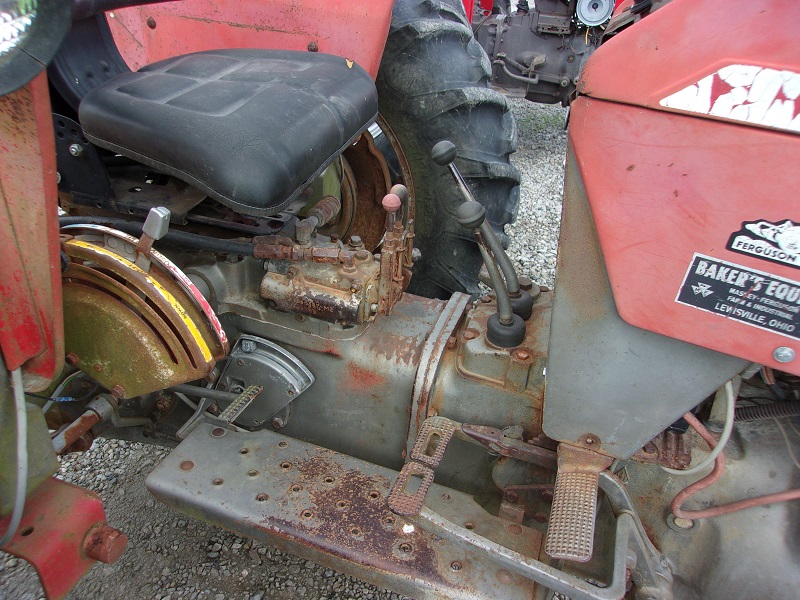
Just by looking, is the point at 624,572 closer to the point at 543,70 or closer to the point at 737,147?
the point at 737,147

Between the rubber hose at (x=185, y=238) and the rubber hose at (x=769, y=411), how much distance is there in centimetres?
105

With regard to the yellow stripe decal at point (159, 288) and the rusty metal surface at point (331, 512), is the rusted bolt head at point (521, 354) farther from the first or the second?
the yellow stripe decal at point (159, 288)

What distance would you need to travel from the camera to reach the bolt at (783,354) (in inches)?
31.8

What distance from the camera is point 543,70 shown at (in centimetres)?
438

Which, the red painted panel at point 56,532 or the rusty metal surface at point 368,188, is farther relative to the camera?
the rusty metal surface at point 368,188

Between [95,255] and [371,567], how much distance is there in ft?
2.62

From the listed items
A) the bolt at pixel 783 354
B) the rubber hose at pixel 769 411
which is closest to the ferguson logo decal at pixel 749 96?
the bolt at pixel 783 354

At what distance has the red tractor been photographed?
0.80 meters

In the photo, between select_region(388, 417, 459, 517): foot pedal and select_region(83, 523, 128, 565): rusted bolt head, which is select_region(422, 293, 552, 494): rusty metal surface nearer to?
select_region(388, 417, 459, 517): foot pedal

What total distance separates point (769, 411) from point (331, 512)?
0.86 metres

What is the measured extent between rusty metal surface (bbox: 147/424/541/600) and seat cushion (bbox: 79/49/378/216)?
1.83 ft

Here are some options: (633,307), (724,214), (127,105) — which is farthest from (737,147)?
(127,105)

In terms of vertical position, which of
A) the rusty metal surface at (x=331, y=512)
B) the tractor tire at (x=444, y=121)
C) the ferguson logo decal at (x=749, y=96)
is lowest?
the rusty metal surface at (x=331, y=512)

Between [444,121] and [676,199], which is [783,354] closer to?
[676,199]
